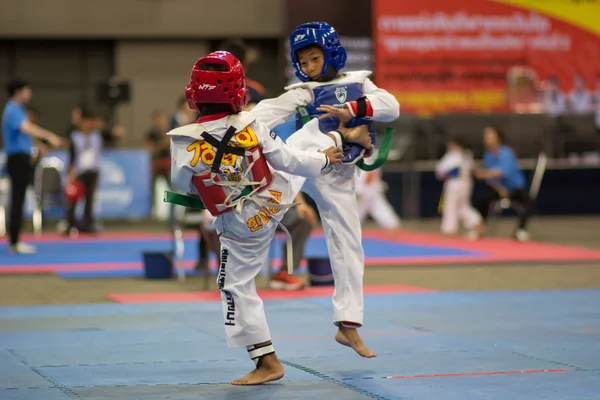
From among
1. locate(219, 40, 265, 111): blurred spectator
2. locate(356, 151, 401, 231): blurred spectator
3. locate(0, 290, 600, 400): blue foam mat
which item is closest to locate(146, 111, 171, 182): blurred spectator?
locate(356, 151, 401, 231): blurred spectator

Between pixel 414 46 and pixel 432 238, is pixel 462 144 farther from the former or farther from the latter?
pixel 414 46

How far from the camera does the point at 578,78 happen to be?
757 inches

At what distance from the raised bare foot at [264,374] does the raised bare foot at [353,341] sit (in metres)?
0.66

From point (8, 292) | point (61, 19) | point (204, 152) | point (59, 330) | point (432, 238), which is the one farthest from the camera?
point (61, 19)

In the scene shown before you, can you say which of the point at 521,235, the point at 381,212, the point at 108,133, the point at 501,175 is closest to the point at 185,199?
the point at 381,212

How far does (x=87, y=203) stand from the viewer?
1630 cm

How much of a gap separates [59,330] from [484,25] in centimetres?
1357

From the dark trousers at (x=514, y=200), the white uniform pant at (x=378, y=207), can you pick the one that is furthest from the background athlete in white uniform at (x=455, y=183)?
the white uniform pant at (x=378, y=207)

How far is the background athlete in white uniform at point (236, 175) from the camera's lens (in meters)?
4.95

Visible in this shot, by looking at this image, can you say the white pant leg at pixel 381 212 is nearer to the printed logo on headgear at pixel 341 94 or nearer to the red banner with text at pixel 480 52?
the red banner with text at pixel 480 52

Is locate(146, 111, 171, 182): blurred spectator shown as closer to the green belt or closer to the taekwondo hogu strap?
the taekwondo hogu strap

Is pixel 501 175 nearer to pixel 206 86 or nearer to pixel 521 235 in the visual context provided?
pixel 521 235

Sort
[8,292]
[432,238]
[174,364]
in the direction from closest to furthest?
1. [174,364]
2. [8,292]
3. [432,238]

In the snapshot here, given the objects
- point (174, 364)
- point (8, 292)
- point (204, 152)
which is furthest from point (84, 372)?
point (8, 292)
